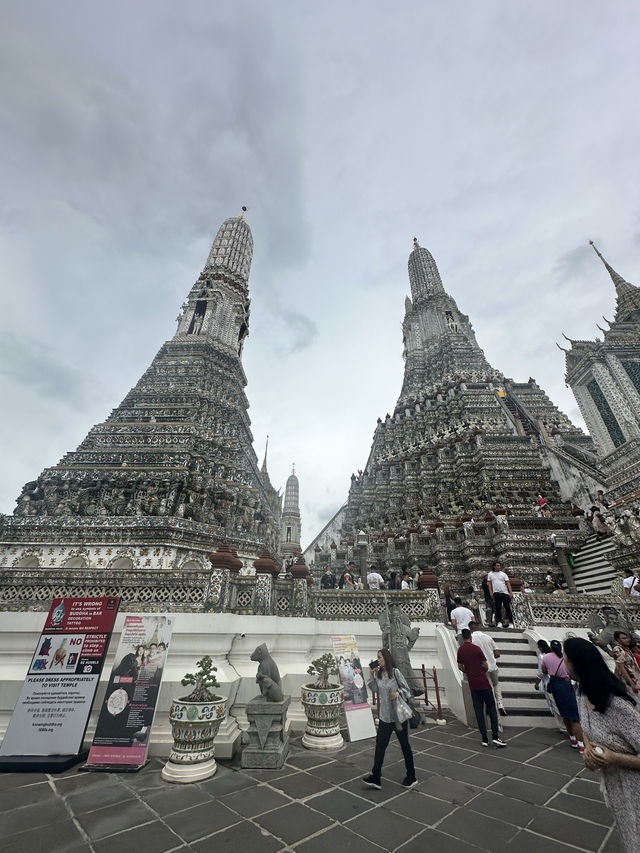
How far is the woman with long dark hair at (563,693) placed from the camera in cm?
563

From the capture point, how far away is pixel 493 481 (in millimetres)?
22016

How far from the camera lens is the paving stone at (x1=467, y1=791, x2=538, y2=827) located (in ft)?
11.1

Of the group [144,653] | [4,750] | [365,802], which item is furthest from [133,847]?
[4,750]

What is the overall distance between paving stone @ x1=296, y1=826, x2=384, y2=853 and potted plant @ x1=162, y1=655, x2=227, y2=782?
199 centimetres

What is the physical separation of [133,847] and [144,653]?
2.44m

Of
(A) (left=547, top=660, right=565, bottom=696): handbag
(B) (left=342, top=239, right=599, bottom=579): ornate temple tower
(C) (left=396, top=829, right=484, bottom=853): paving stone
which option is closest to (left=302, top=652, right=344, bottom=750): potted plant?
(C) (left=396, top=829, right=484, bottom=853): paving stone

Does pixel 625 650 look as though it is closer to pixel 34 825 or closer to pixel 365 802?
pixel 365 802

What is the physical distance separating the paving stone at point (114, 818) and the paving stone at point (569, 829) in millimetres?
3508

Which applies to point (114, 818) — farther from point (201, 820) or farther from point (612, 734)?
point (612, 734)

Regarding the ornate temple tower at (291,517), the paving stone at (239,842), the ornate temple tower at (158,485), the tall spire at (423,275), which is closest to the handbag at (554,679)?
the paving stone at (239,842)

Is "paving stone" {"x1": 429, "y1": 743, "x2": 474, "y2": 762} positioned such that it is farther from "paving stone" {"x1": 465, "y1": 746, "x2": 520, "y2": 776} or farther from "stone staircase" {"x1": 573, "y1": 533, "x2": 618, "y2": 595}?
"stone staircase" {"x1": 573, "y1": 533, "x2": 618, "y2": 595}

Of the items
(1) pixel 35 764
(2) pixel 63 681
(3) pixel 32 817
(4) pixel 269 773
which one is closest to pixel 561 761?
(4) pixel 269 773

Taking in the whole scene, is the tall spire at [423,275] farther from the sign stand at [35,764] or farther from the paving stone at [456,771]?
the sign stand at [35,764]

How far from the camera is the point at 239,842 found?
10.0 feet
